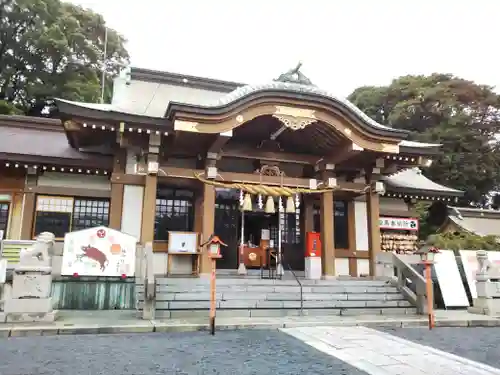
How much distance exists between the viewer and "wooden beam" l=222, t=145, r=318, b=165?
1197 centimetres

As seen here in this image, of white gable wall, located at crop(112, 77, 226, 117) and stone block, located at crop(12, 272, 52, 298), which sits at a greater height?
white gable wall, located at crop(112, 77, 226, 117)

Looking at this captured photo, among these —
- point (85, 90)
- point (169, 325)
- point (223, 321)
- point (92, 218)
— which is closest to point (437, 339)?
point (223, 321)

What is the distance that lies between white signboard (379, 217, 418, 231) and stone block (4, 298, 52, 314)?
35.7 ft

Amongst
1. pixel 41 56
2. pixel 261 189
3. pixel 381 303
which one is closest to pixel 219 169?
pixel 261 189

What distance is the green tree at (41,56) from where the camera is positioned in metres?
25.8

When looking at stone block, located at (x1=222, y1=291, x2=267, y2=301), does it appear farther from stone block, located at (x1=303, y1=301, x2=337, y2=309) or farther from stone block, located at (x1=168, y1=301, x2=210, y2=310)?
stone block, located at (x1=303, y1=301, x2=337, y2=309)

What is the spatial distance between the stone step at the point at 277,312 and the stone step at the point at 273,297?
0.32m

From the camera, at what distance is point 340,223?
14070 mm

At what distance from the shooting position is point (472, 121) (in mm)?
28922

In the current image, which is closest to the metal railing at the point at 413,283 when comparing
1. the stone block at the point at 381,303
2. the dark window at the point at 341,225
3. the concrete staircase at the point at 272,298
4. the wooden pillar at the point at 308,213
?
the concrete staircase at the point at 272,298

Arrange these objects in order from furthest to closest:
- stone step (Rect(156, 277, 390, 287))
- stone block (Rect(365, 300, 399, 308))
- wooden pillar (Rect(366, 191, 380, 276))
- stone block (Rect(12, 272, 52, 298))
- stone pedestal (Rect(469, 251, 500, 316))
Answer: wooden pillar (Rect(366, 191, 380, 276))
stone pedestal (Rect(469, 251, 500, 316))
stone block (Rect(365, 300, 399, 308))
stone step (Rect(156, 277, 390, 287))
stone block (Rect(12, 272, 52, 298))

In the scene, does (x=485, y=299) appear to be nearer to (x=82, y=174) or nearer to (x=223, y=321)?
(x=223, y=321)

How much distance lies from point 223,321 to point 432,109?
91.5 ft

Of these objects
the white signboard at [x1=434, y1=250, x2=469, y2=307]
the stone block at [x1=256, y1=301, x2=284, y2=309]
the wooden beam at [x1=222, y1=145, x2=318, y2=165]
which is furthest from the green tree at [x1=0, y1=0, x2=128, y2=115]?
the white signboard at [x1=434, y1=250, x2=469, y2=307]
